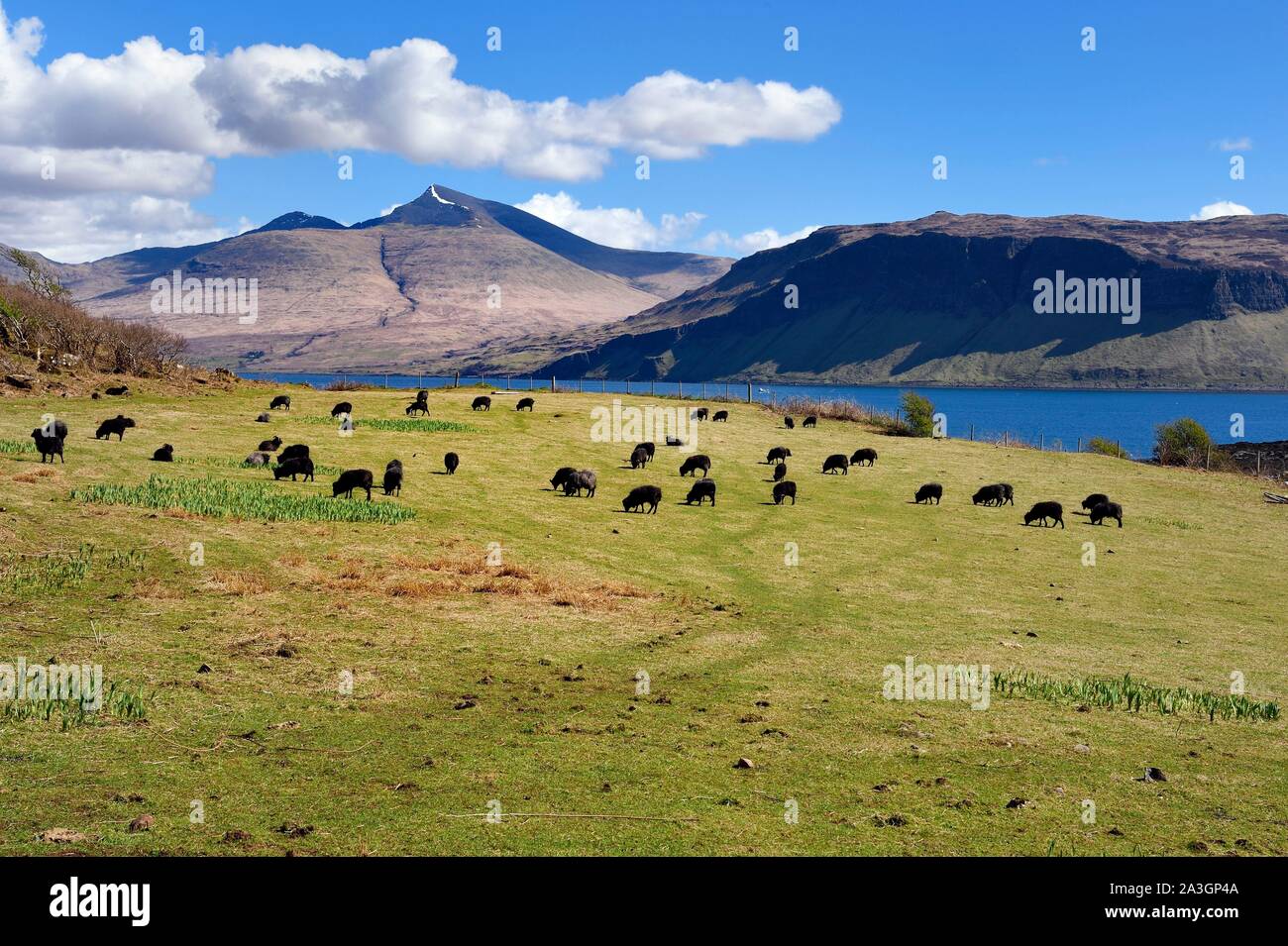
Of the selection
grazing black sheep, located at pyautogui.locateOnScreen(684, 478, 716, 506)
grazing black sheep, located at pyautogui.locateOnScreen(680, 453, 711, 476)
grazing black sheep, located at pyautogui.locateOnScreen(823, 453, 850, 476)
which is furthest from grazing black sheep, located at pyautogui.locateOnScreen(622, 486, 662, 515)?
grazing black sheep, located at pyautogui.locateOnScreen(823, 453, 850, 476)

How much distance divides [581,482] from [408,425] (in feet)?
60.7

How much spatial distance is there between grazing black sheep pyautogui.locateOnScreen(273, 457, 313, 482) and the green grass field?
82cm

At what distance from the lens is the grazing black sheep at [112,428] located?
4006cm

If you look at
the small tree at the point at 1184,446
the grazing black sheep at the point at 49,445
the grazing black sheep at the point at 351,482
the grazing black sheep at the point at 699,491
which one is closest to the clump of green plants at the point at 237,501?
the grazing black sheep at the point at 351,482

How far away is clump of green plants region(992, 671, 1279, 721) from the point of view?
17.1m

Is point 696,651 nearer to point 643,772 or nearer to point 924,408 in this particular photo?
point 643,772

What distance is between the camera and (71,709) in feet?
45.0

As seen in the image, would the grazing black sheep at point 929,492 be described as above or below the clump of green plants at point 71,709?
above

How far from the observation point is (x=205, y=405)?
188 feet

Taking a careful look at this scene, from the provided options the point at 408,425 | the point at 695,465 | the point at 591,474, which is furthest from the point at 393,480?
the point at 408,425

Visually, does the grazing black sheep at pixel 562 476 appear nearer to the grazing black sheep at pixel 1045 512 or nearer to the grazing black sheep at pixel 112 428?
the grazing black sheep at pixel 112 428
